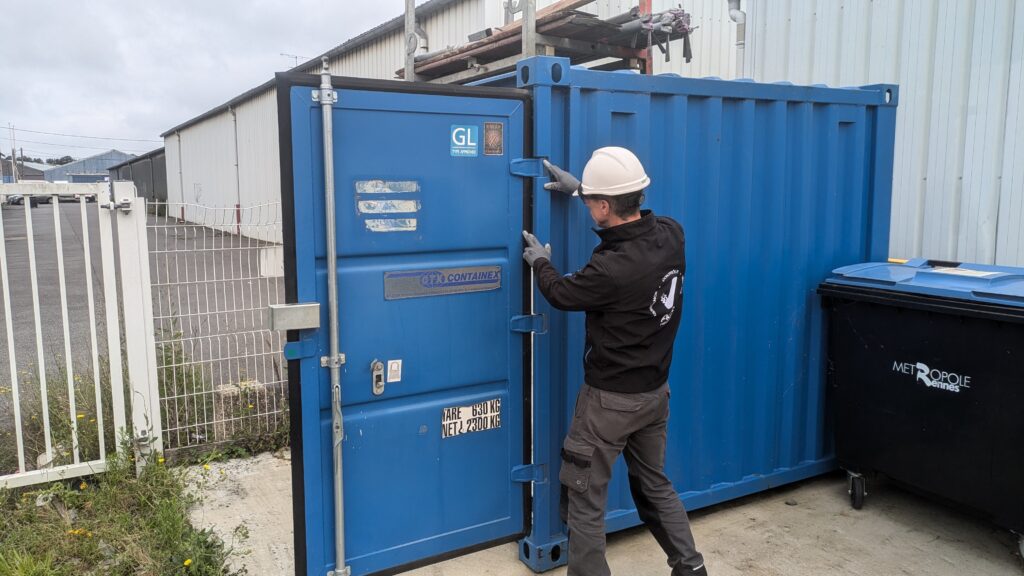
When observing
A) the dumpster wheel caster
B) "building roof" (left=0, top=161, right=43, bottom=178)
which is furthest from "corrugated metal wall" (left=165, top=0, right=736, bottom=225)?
"building roof" (left=0, top=161, right=43, bottom=178)

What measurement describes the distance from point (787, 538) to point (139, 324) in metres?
3.99

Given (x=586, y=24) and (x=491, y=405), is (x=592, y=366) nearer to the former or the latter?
(x=491, y=405)

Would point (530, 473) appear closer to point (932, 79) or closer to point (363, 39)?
point (932, 79)

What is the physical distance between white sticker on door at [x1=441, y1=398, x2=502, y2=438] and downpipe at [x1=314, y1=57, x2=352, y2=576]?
19.7 inches

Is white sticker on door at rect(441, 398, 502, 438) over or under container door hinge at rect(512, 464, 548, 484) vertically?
over

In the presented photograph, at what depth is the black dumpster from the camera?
3.41 meters

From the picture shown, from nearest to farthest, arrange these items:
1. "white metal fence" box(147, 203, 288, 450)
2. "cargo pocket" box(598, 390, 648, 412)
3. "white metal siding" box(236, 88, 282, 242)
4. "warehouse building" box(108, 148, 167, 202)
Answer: "cargo pocket" box(598, 390, 648, 412) < "white metal fence" box(147, 203, 288, 450) < "white metal siding" box(236, 88, 282, 242) < "warehouse building" box(108, 148, 167, 202)

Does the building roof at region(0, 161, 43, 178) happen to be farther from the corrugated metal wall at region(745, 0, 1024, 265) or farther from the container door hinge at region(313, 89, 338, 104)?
the container door hinge at region(313, 89, 338, 104)

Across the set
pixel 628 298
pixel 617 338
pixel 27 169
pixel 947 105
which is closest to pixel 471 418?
pixel 617 338

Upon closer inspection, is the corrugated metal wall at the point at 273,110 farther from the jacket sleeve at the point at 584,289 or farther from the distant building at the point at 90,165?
the distant building at the point at 90,165

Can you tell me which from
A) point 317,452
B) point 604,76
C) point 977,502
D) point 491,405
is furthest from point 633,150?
point 977,502

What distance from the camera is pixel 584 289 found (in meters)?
2.86

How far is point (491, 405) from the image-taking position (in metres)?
3.41

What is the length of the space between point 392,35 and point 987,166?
32.6ft
